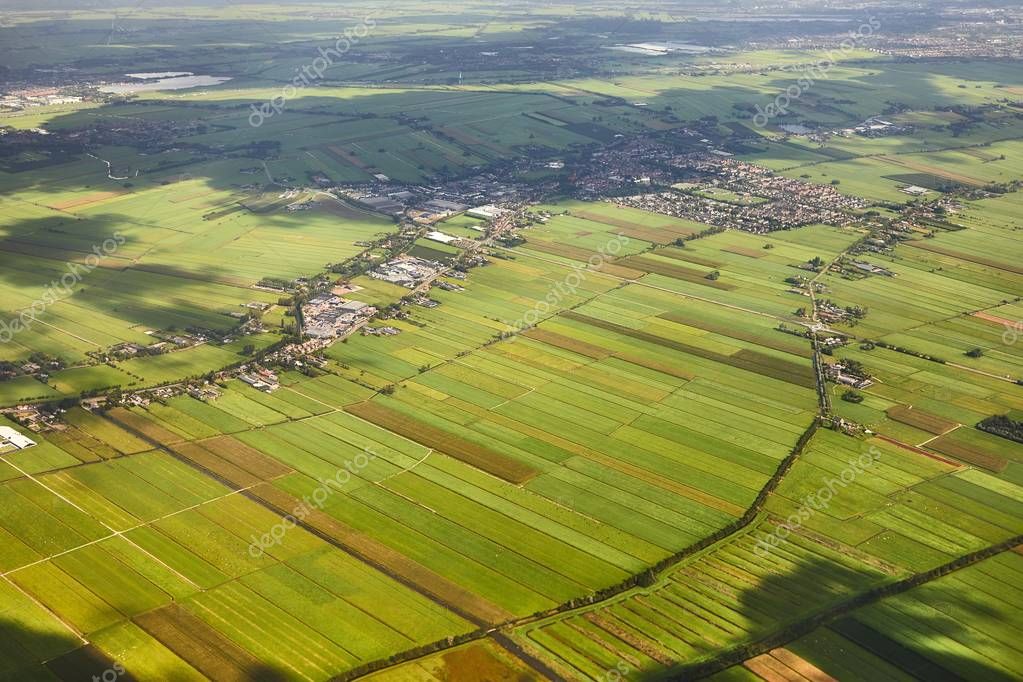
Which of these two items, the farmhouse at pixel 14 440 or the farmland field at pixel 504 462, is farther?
the farmhouse at pixel 14 440

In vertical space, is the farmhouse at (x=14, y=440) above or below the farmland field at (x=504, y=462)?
above

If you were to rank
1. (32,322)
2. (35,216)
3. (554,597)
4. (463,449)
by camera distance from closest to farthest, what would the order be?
(554,597), (463,449), (32,322), (35,216)

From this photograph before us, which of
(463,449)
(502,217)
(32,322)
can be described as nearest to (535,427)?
(463,449)

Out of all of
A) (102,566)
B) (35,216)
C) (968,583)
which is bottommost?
(968,583)

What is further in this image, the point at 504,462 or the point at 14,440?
the point at 504,462

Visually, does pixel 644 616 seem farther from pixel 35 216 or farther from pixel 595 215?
pixel 35 216

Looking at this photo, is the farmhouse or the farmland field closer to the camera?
the farmland field

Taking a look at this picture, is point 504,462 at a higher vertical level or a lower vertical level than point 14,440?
lower

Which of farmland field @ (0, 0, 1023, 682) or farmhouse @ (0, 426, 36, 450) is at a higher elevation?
farmhouse @ (0, 426, 36, 450)
